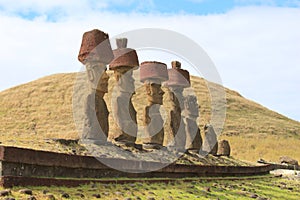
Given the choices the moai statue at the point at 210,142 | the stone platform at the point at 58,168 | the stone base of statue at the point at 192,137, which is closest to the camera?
the stone platform at the point at 58,168

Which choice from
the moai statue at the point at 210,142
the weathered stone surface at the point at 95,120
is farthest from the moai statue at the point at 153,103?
the moai statue at the point at 210,142

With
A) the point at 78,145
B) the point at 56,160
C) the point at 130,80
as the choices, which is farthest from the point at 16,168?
the point at 130,80

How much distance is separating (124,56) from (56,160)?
206 inches

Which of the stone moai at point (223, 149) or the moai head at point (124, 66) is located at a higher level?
the moai head at point (124, 66)

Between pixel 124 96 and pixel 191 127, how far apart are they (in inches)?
184

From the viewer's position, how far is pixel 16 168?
6.79 m

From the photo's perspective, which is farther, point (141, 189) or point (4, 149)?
point (141, 189)

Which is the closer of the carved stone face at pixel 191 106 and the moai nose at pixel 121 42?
the moai nose at pixel 121 42

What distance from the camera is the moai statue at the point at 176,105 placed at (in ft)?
49.6

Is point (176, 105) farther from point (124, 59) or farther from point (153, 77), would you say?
point (124, 59)

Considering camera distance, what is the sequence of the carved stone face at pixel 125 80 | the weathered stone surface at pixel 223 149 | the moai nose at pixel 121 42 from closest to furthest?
1. the carved stone face at pixel 125 80
2. the moai nose at pixel 121 42
3. the weathered stone surface at pixel 223 149

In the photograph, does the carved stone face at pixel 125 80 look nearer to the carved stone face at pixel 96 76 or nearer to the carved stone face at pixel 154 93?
the carved stone face at pixel 96 76

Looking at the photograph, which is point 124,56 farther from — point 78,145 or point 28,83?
point 28,83

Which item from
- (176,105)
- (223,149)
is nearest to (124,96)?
(176,105)
